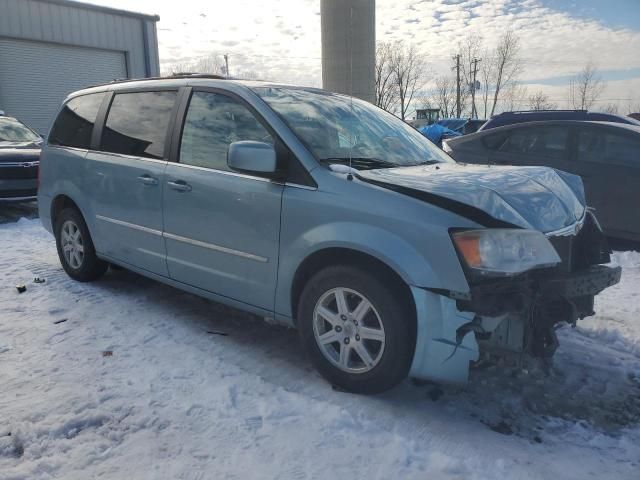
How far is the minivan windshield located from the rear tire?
7.65 ft

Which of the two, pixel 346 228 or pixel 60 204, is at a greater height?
pixel 346 228

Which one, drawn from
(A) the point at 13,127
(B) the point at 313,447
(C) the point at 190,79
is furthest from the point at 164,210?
(A) the point at 13,127

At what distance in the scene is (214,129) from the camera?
359cm

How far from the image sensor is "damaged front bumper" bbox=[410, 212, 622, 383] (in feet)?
8.38

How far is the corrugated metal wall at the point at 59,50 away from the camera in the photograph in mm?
16609

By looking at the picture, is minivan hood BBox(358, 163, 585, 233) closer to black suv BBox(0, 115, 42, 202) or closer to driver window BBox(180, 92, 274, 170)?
driver window BBox(180, 92, 274, 170)

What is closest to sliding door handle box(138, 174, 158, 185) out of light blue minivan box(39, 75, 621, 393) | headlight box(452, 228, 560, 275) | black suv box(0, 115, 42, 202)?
light blue minivan box(39, 75, 621, 393)

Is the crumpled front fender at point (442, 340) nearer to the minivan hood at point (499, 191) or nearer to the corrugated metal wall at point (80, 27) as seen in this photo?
the minivan hood at point (499, 191)

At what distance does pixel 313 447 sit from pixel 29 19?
18842 mm

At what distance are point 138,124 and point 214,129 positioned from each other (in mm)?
942

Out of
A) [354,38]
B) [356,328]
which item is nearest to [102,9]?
[354,38]

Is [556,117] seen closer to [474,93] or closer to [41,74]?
[41,74]

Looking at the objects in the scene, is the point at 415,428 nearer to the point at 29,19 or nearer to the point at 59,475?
the point at 59,475

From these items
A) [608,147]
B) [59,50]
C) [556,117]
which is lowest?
[608,147]
